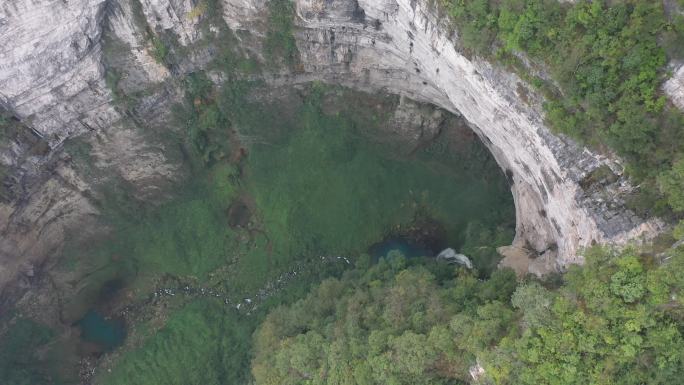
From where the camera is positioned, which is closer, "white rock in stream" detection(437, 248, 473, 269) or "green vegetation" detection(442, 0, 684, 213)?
"green vegetation" detection(442, 0, 684, 213)

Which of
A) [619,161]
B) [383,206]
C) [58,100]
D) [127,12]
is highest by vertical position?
[127,12]

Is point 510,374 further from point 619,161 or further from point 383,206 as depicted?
point 383,206

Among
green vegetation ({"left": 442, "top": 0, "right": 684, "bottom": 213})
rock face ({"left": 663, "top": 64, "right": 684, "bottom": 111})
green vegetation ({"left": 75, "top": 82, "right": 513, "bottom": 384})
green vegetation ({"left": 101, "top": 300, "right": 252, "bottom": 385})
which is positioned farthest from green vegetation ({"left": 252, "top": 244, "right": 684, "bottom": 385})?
green vegetation ({"left": 75, "top": 82, "right": 513, "bottom": 384})

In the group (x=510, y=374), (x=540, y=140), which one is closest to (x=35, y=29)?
(x=540, y=140)

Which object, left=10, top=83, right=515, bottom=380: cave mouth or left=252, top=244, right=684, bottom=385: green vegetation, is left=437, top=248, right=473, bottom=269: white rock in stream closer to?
left=252, top=244, right=684, bottom=385: green vegetation

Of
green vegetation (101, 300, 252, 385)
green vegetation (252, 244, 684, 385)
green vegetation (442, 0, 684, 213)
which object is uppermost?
green vegetation (442, 0, 684, 213)

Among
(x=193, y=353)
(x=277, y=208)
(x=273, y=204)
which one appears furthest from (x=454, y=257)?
(x=193, y=353)
